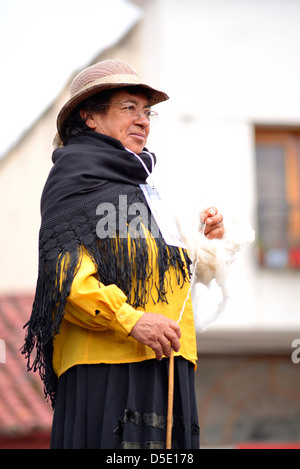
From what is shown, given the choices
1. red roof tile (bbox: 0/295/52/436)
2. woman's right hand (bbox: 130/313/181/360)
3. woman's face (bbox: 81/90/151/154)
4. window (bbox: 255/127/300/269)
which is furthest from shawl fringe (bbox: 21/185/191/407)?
window (bbox: 255/127/300/269)

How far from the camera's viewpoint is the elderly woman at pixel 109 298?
257 centimetres

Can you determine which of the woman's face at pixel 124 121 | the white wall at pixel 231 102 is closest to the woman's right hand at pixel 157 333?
the woman's face at pixel 124 121

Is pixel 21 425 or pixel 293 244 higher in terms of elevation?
pixel 293 244

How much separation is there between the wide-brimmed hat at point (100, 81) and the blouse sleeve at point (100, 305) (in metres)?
0.66

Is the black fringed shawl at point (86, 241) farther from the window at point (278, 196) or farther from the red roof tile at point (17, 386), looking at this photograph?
the window at point (278, 196)

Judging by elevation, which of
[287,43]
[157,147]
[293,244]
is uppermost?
[287,43]

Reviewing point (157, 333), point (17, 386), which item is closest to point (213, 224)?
point (157, 333)

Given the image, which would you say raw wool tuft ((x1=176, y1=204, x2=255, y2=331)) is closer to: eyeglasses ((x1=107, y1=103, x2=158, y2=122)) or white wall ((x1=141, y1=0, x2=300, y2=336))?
eyeglasses ((x1=107, y1=103, x2=158, y2=122))

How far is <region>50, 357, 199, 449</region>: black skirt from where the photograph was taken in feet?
8.44

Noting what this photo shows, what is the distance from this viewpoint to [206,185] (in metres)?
9.32

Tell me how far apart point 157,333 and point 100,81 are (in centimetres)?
91
